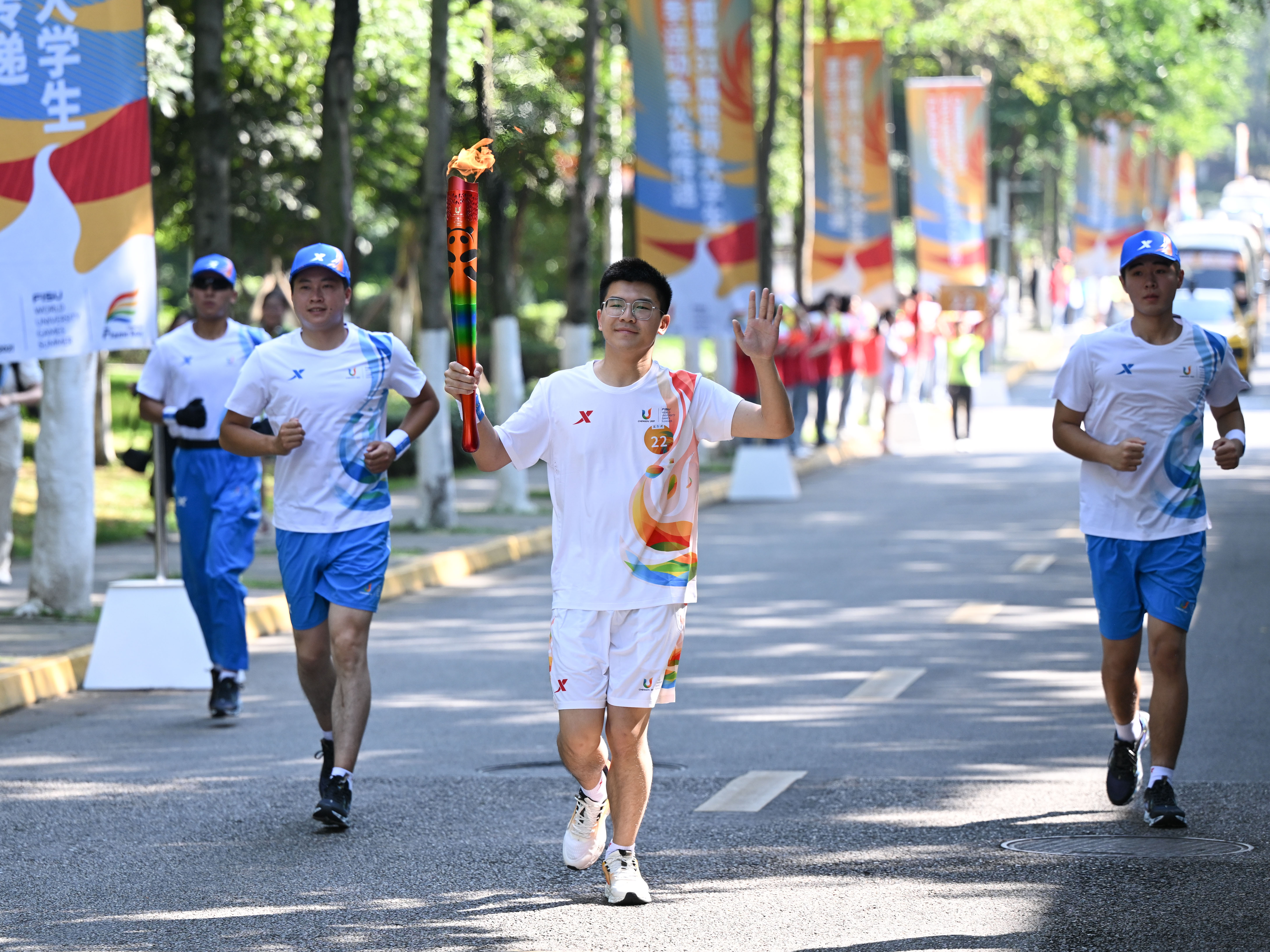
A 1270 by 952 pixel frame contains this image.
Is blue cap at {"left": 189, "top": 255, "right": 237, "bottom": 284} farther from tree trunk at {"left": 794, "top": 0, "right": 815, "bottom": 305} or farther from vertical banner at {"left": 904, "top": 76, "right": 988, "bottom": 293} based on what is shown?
vertical banner at {"left": 904, "top": 76, "right": 988, "bottom": 293}

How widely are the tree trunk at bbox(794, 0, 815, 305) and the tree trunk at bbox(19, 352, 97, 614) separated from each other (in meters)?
18.9

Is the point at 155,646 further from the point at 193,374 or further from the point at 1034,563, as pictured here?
the point at 1034,563

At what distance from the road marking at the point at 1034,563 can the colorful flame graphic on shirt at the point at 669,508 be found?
360 inches

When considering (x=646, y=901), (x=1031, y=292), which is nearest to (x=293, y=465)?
(x=646, y=901)

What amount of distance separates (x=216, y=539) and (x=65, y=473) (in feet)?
9.65

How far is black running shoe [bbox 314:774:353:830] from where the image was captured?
6.75 metres

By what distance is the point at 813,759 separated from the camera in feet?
26.7

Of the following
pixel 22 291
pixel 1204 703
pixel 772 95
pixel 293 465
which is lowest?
pixel 1204 703

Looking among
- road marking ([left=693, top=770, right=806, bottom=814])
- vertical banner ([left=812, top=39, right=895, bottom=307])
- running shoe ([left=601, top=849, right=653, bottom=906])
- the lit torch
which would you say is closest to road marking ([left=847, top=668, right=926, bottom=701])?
road marking ([left=693, top=770, right=806, bottom=814])

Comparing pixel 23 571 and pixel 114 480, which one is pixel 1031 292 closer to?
Result: pixel 114 480

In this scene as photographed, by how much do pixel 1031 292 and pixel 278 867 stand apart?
70759mm

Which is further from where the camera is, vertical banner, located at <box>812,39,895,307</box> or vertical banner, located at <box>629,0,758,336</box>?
vertical banner, located at <box>812,39,895,307</box>

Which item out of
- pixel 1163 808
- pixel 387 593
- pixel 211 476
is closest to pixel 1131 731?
pixel 1163 808

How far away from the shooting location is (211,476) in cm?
905
